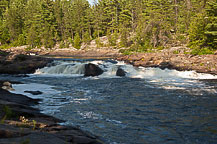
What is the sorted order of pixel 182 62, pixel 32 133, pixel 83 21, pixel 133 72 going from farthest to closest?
1. pixel 83 21
2. pixel 182 62
3. pixel 133 72
4. pixel 32 133

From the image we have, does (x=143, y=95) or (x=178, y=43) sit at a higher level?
(x=178, y=43)

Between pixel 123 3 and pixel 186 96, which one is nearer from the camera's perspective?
pixel 186 96

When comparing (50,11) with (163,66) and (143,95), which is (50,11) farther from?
(143,95)

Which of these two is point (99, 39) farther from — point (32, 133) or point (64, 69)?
point (32, 133)

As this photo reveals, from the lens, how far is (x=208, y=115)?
10.7 metres

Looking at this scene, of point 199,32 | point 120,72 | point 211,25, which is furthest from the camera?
point 199,32

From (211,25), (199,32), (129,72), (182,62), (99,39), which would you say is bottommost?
(129,72)

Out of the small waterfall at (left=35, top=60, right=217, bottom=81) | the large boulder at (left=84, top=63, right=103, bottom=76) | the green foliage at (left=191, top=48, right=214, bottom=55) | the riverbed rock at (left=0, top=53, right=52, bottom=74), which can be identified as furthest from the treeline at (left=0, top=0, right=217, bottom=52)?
the riverbed rock at (left=0, top=53, right=52, bottom=74)

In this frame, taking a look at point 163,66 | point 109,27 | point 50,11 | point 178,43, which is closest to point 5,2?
point 50,11

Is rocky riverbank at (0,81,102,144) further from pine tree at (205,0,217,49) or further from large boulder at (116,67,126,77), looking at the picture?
pine tree at (205,0,217,49)

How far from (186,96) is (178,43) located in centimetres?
3534

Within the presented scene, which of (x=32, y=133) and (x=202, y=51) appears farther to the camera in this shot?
(x=202, y=51)

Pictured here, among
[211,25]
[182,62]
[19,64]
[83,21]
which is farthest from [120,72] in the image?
[83,21]

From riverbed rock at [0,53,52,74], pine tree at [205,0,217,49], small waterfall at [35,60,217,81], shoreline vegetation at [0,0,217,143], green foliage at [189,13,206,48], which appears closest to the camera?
shoreline vegetation at [0,0,217,143]
